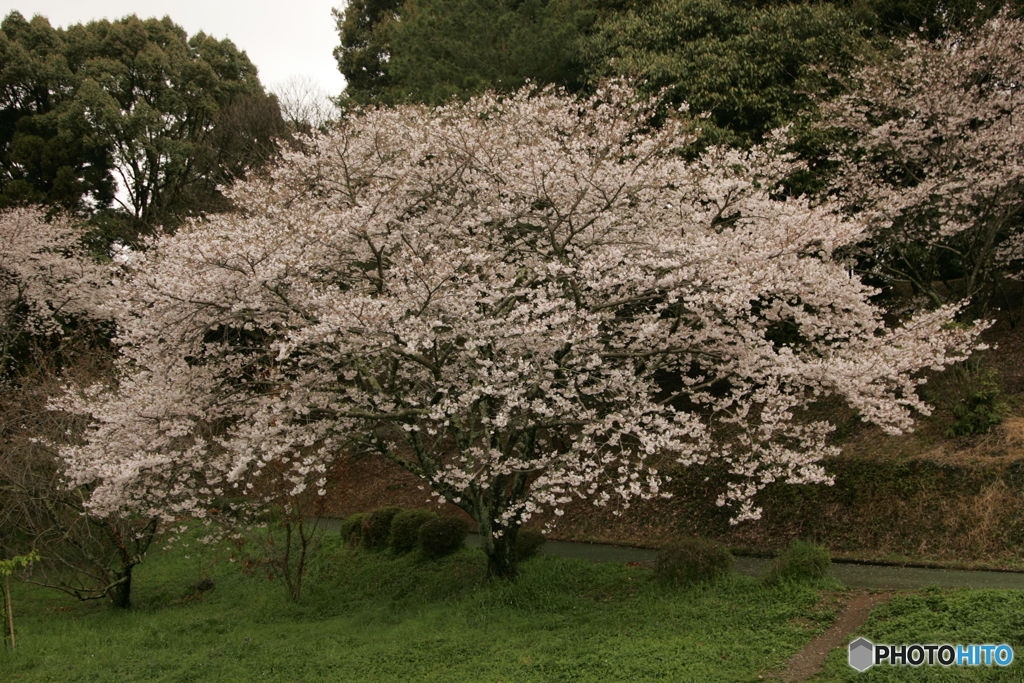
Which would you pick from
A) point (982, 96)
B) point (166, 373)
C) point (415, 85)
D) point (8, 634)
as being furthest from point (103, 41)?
point (982, 96)

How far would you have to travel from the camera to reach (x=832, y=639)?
6898 mm

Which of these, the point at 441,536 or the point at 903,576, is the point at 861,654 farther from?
the point at 441,536

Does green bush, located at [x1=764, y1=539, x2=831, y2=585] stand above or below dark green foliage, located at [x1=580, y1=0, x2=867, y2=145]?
below

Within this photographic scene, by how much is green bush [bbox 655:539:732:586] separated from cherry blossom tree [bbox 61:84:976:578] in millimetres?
602

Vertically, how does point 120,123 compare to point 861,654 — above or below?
above

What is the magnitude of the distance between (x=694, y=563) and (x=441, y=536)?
478 cm

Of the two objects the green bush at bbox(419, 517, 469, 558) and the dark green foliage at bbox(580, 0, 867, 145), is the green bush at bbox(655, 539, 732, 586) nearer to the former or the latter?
the green bush at bbox(419, 517, 469, 558)

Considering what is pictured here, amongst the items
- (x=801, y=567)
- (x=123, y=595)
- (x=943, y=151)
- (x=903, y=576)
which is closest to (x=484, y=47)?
(x=943, y=151)

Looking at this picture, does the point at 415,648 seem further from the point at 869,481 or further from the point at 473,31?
the point at 473,31

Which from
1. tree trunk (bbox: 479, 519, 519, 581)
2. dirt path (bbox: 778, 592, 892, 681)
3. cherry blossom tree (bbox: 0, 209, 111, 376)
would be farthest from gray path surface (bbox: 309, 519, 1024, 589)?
cherry blossom tree (bbox: 0, 209, 111, 376)

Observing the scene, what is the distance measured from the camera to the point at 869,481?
10680 millimetres

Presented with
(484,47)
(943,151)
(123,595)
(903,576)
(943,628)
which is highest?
(484,47)

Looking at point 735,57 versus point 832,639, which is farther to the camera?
point 735,57

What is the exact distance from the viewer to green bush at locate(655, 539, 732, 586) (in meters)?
8.70
